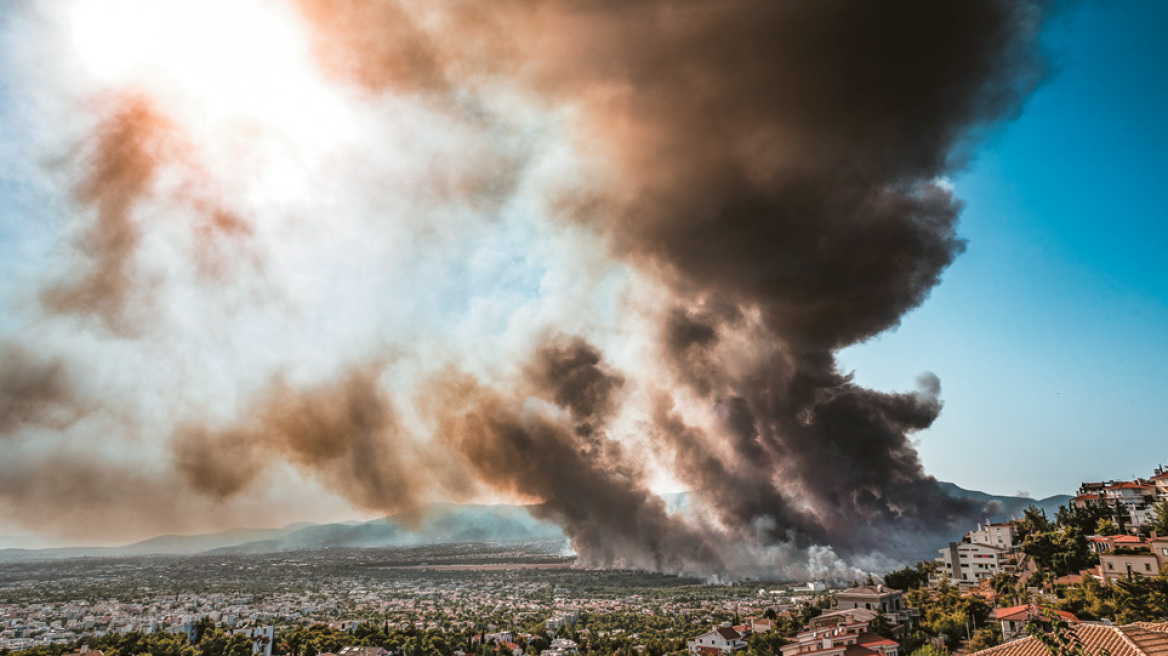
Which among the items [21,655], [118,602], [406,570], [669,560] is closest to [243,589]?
[118,602]

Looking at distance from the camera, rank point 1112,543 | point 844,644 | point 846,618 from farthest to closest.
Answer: point 846,618, point 1112,543, point 844,644

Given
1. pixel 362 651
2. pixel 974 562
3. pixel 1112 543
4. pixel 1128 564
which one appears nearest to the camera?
pixel 1128 564

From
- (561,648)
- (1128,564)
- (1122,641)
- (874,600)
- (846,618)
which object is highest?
(1122,641)

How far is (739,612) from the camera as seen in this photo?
4819 centimetres

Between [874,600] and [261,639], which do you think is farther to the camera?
[261,639]

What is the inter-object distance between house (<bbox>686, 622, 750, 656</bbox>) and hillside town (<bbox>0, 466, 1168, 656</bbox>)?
0.10 metres

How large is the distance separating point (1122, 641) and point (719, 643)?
2562 centimetres

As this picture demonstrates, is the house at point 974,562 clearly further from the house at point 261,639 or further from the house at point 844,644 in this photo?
the house at point 261,639

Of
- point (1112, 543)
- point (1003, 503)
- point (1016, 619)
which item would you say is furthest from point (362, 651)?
point (1003, 503)

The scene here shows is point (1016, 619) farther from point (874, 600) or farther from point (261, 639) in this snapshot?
point (261, 639)

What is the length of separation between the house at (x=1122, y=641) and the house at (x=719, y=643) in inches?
861

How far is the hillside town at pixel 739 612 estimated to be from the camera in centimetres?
2497

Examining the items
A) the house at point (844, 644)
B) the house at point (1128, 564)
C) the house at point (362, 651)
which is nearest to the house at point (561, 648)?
the house at point (362, 651)

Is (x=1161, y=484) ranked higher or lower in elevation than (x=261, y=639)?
higher
